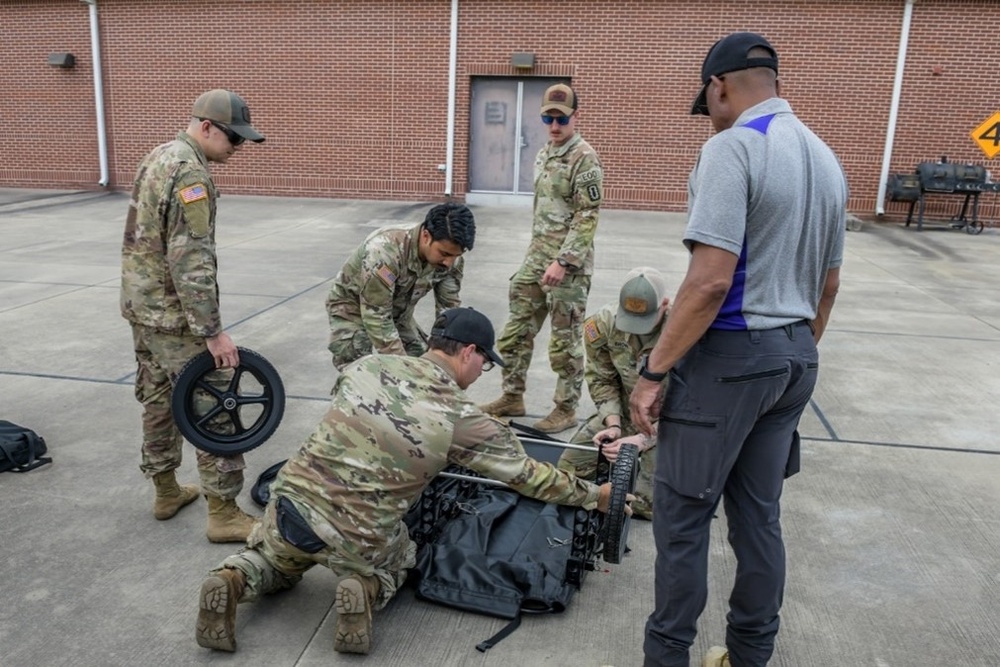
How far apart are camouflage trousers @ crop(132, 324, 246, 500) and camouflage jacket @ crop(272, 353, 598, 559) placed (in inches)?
29.3

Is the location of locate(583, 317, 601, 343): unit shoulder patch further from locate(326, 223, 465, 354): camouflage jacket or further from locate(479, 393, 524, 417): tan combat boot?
locate(479, 393, 524, 417): tan combat boot

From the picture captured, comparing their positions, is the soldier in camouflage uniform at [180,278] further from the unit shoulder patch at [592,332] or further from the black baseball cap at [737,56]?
the black baseball cap at [737,56]

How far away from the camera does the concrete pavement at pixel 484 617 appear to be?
2717 millimetres

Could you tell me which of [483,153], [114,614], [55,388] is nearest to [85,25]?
[483,153]

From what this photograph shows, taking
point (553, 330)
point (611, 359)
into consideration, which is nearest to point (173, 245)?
point (611, 359)

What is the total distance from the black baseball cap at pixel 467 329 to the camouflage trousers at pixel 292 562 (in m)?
0.67

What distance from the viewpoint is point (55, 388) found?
16.6 ft

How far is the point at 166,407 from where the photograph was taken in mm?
3410

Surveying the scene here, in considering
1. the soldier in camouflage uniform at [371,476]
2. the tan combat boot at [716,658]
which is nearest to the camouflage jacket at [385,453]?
the soldier in camouflage uniform at [371,476]

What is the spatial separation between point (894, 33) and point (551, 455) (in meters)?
13.0

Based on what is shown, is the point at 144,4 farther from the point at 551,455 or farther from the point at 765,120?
the point at 765,120

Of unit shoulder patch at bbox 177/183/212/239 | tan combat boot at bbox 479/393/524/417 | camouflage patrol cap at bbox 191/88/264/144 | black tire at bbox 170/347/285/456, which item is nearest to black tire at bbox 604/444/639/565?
black tire at bbox 170/347/285/456

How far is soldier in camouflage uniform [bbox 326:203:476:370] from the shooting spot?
3.51 metres

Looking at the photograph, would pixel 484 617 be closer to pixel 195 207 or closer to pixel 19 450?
pixel 195 207
